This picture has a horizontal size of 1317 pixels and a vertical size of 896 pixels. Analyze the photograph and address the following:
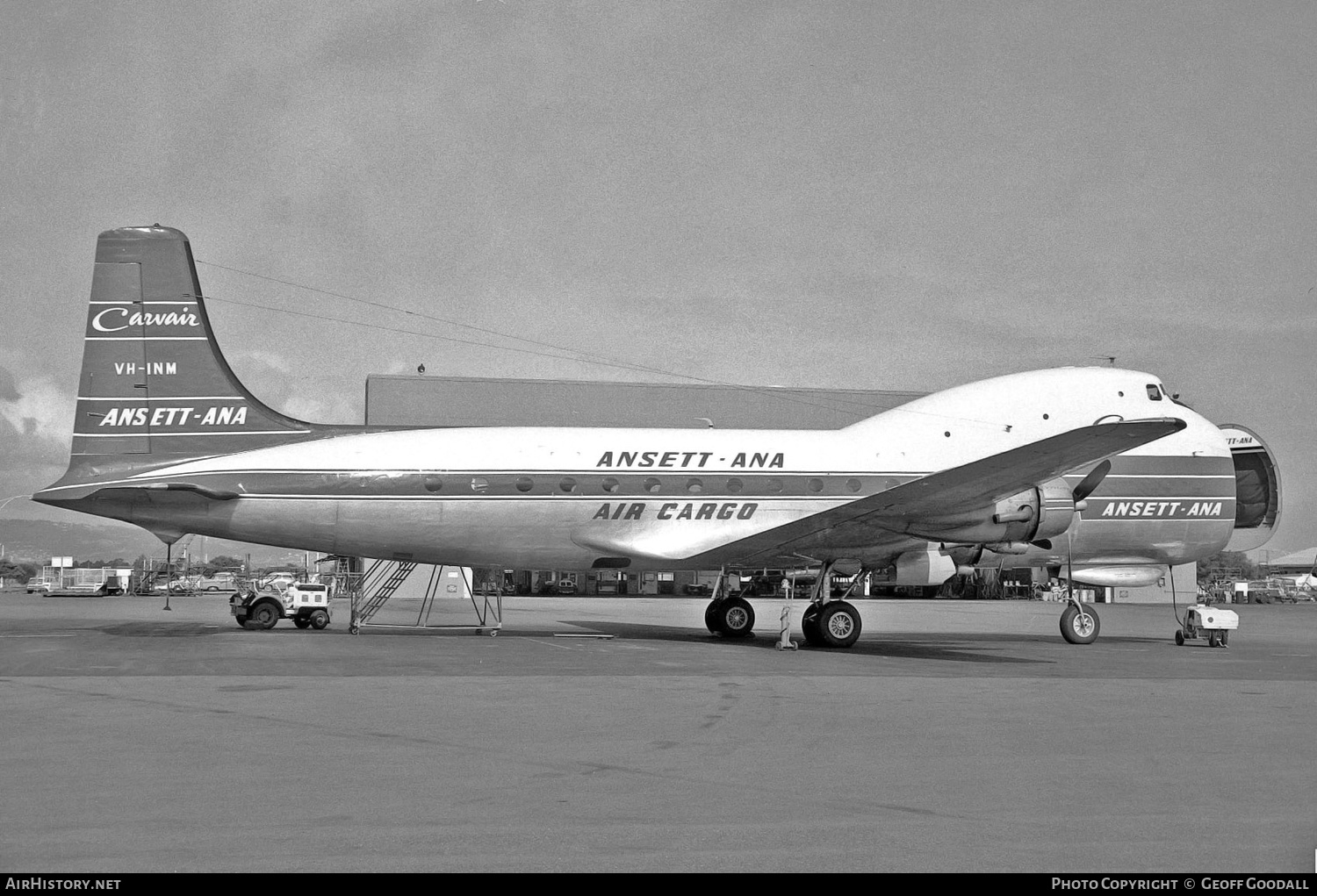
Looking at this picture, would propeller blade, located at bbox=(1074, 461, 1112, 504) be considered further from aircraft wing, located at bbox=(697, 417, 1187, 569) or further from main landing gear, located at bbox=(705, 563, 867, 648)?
main landing gear, located at bbox=(705, 563, 867, 648)

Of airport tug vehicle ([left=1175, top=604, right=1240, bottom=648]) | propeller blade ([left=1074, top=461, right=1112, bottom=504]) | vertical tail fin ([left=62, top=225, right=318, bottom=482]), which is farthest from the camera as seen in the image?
airport tug vehicle ([left=1175, top=604, right=1240, bottom=648])

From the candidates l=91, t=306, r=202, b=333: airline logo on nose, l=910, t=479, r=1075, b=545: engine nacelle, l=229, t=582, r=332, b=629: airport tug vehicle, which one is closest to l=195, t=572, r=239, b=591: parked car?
l=229, t=582, r=332, b=629: airport tug vehicle

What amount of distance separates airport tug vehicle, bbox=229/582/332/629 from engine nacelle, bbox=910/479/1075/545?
45.1 ft

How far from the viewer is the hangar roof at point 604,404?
5025 centimetres

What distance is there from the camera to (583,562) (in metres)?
22.3

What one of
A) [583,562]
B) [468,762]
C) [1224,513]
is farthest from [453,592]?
[468,762]

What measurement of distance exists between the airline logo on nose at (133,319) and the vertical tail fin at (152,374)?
17 mm

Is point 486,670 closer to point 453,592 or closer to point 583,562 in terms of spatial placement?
point 583,562

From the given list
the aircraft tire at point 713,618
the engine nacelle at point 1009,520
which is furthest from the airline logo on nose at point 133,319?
the engine nacelle at point 1009,520

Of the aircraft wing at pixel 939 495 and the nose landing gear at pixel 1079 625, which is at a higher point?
the aircraft wing at pixel 939 495

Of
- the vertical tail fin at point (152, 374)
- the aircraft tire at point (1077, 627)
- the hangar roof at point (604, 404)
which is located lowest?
the aircraft tire at point (1077, 627)

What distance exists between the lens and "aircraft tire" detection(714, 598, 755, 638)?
24266mm

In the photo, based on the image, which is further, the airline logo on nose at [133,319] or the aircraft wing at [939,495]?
the airline logo on nose at [133,319]

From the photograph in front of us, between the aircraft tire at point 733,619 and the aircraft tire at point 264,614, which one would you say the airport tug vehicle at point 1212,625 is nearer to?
the aircraft tire at point 733,619
